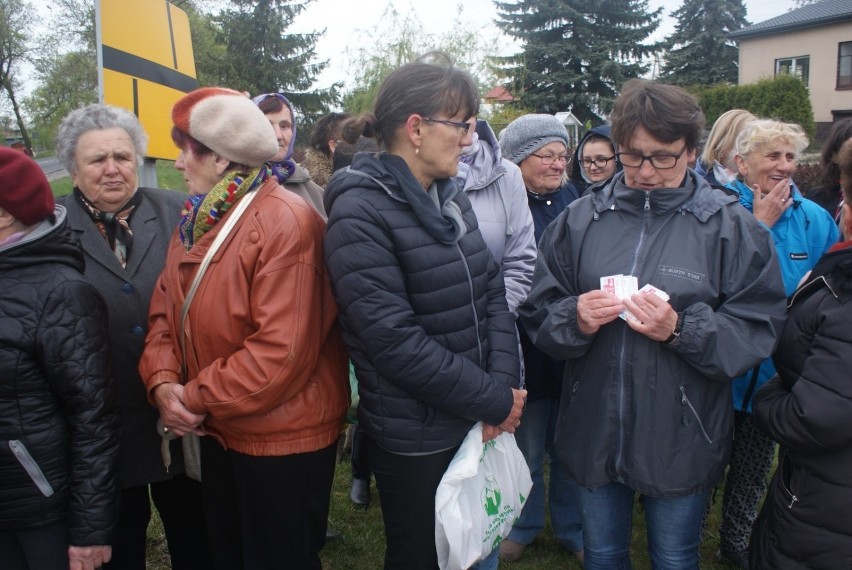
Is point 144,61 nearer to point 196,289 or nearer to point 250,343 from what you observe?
point 196,289

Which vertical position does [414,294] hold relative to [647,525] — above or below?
above

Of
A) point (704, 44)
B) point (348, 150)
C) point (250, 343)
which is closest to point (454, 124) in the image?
Result: point (250, 343)

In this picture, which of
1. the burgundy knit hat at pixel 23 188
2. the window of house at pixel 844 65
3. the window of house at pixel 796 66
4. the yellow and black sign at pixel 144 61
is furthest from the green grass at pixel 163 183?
the window of house at pixel 844 65

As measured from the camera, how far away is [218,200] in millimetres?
2102

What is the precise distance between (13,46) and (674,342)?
34044mm

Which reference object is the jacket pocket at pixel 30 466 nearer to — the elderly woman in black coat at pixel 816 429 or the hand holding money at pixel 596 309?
the hand holding money at pixel 596 309

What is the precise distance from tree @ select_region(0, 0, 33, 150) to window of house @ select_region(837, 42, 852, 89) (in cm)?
3989

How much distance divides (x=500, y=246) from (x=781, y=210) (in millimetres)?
1386

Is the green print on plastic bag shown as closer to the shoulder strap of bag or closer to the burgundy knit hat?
the shoulder strap of bag

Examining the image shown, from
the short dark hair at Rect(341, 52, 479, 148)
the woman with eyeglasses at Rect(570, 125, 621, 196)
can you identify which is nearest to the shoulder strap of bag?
the short dark hair at Rect(341, 52, 479, 148)

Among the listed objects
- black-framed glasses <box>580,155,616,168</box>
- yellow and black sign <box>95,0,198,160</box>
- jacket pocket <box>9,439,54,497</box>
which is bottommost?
jacket pocket <box>9,439,54,497</box>

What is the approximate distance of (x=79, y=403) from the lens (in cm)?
198

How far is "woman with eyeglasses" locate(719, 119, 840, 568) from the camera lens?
2990 millimetres

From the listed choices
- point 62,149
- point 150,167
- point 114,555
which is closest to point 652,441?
point 114,555
